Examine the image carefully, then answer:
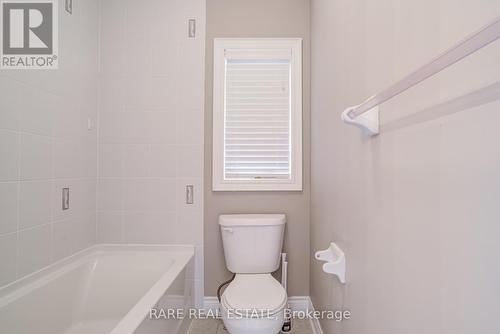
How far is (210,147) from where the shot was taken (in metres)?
1.82

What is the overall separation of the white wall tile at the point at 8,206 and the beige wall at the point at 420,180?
1.57 m

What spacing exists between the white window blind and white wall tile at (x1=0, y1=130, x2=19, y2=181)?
45.9 inches

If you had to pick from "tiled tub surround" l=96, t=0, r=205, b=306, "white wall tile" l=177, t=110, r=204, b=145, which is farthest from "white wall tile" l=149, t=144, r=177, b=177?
"white wall tile" l=177, t=110, r=204, b=145

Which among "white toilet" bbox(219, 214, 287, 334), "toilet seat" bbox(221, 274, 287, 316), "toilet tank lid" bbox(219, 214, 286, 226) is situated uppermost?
"toilet tank lid" bbox(219, 214, 286, 226)

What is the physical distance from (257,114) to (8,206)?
4.98ft

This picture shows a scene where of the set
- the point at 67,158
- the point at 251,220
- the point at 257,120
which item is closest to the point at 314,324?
the point at 251,220

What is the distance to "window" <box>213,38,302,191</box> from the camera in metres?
1.81

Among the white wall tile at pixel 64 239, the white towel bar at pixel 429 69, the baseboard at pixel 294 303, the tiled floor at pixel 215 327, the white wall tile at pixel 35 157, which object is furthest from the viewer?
the baseboard at pixel 294 303

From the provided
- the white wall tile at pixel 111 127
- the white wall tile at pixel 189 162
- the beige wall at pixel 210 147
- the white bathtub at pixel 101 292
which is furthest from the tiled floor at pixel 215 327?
the white wall tile at pixel 111 127

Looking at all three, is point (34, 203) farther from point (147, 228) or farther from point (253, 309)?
point (253, 309)

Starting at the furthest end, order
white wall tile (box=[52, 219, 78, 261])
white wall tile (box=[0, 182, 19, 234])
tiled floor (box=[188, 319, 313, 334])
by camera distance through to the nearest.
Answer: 1. tiled floor (box=[188, 319, 313, 334])
2. white wall tile (box=[52, 219, 78, 261])
3. white wall tile (box=[0, 182, 19, 234])

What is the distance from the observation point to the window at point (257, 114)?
5.93ft

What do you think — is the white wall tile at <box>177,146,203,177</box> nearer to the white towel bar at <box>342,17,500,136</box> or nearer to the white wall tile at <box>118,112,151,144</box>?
the white wall tile at <box>118,112,151,144</box>

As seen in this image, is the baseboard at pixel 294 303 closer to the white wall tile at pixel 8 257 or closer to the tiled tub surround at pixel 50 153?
the tiled tub surround at pixel 50 153
